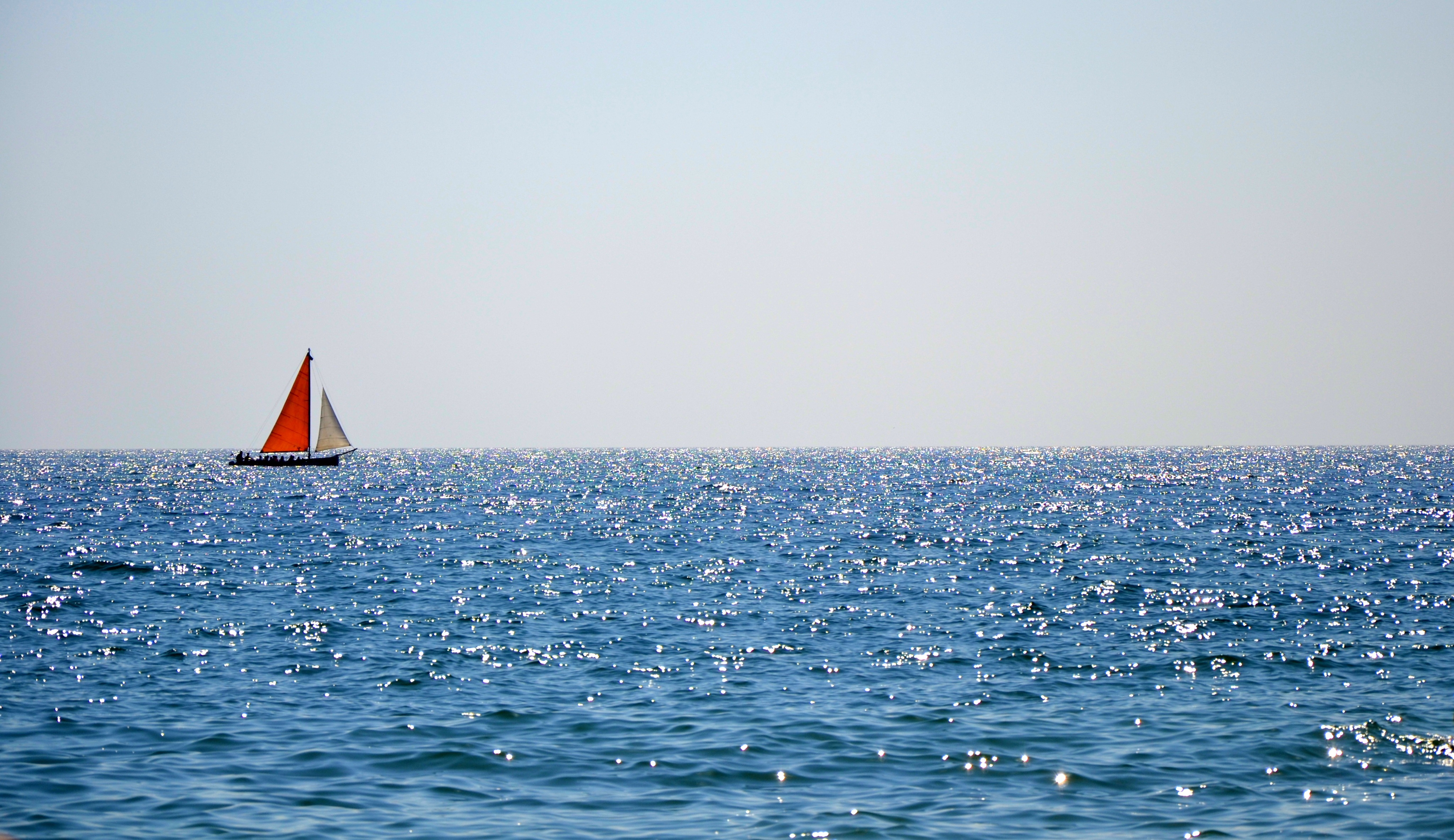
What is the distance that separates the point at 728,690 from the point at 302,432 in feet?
422

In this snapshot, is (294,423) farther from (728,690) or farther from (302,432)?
(728,690)

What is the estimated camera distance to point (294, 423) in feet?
452

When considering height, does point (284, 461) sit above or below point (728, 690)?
above

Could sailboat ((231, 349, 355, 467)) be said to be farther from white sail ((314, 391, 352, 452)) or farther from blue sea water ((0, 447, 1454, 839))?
blue sea water ((0, 447, 1454, 839))

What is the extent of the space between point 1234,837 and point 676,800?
658cm

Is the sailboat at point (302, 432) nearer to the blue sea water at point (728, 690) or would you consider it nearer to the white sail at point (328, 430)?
the white sail at point (328, 430)

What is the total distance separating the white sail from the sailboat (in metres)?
0.04

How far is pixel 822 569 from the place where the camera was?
41438mm

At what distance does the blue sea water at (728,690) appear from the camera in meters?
14.3

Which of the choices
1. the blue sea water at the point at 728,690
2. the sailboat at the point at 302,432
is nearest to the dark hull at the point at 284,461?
the sailboat at the point at 302,432

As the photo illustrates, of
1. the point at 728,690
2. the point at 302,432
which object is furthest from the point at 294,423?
the point at 728,690

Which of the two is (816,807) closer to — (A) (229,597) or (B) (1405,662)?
(B) (1405,662)

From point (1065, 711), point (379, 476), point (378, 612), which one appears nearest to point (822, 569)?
point (378, 612)

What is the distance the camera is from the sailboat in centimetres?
13462
